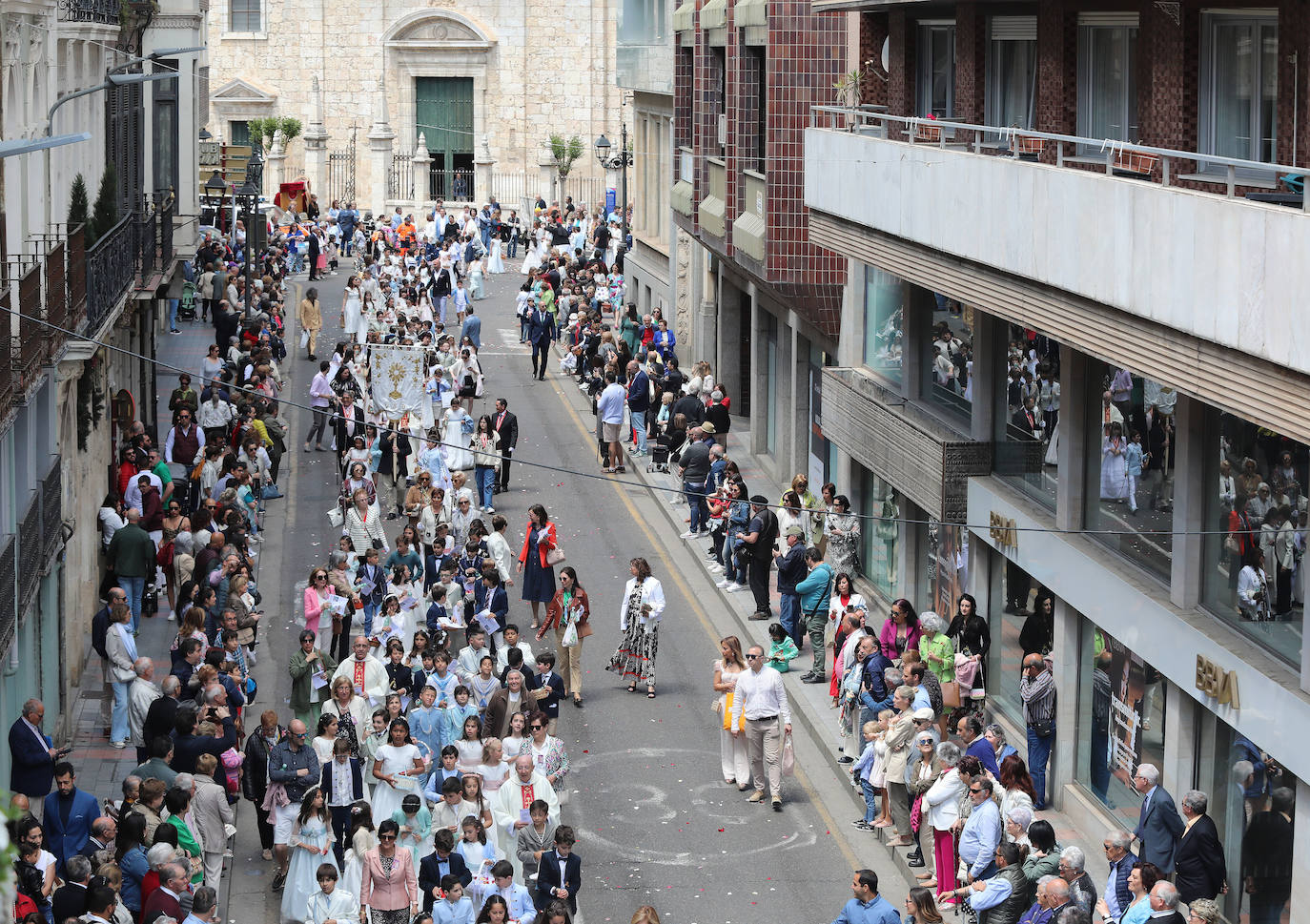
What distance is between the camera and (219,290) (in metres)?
42.7

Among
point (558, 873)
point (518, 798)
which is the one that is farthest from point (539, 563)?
point (558, 873)

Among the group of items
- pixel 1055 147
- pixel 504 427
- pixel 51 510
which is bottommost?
pixel 51 510

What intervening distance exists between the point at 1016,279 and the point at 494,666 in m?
5.76

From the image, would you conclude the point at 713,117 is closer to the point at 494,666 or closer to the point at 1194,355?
the point at 494,666

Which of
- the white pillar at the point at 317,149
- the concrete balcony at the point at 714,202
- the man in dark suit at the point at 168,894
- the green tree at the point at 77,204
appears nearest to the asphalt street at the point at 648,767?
the man in dark suit at the point at 168,894

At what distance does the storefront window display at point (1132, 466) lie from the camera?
15805 millimetres

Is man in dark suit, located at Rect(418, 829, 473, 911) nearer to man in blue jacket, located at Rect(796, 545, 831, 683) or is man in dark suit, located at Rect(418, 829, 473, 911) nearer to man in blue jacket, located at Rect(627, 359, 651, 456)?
man in blue jacket, located at Rect(796, 545, 831, 683)

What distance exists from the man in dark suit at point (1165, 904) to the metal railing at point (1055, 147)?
4.18m

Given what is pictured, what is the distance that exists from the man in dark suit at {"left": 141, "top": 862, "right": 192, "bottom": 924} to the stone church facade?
60845 mm

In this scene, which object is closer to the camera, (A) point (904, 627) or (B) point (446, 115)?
(A) point (904, 627)

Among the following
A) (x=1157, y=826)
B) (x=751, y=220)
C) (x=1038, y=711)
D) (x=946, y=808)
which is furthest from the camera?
(x=751, y=220)

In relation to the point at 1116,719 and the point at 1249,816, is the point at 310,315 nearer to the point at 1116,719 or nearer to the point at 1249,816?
the point at 1116,719

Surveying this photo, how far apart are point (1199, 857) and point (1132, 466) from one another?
3.95 meters

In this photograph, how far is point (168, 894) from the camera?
13258 mm
